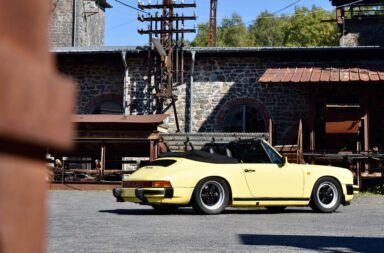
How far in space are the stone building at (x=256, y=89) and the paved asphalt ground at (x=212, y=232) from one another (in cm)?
1011

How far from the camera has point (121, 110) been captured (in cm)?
2567

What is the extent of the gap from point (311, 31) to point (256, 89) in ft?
135

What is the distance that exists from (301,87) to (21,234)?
926 inches

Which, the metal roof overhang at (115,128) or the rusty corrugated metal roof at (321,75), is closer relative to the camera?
the metal roof overhang at (115,128)

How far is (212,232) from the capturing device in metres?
8.42

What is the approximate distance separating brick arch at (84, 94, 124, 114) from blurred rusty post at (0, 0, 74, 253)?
24.8m

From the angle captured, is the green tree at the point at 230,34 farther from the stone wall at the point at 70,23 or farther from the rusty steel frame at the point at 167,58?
the rusty steel frame at the point at 167,58

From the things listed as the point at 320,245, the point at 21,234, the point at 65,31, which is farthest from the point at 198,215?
the point at 65,31

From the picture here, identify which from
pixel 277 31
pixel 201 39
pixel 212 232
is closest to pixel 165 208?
pixel 212 232

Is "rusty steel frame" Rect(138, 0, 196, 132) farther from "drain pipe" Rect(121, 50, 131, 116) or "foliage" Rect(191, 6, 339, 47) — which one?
"foliage" Rect(191, 6, 339, 47)

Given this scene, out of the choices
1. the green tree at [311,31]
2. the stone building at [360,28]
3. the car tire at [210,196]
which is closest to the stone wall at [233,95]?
the stone building at [360,28]

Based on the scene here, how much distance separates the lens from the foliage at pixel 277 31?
6362cm

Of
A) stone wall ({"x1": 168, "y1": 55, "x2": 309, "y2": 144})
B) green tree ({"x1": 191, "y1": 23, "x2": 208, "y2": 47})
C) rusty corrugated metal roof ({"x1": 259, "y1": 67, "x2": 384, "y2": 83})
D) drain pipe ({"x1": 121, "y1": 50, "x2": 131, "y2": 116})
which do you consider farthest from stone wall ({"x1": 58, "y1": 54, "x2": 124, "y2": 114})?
green tree ({"x1": 191, "y1": 23, "x2": 208, "y2": 47})

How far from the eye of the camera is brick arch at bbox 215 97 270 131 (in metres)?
24.4
